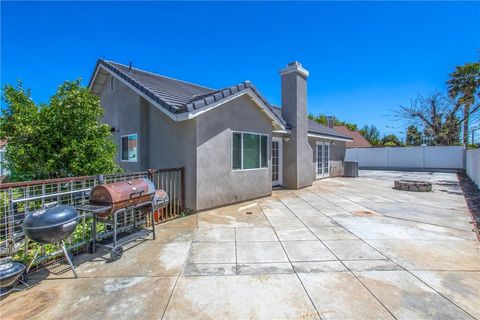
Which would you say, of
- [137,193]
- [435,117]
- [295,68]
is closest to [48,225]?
[137,193]

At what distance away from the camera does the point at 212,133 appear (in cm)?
743

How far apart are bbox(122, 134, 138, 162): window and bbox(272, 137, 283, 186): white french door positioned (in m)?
6.35

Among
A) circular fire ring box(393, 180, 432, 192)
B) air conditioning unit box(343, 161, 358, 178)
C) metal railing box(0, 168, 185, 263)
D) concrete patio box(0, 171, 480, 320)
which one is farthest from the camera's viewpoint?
air conditioning unit box(343, 161, 358, 178)

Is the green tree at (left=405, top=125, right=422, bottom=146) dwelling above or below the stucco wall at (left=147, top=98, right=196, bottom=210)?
above

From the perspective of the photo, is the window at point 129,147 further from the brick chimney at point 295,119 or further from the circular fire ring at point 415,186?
the circular fire ring at point 415,186

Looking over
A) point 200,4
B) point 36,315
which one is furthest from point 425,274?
point 200,4

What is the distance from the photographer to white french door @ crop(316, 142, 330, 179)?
50.0 ft

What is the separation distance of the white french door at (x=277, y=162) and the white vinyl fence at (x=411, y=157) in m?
19.0

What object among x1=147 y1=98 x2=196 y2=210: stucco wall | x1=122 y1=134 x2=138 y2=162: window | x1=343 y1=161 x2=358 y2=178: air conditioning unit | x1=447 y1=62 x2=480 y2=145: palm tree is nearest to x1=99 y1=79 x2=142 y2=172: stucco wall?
x1=122 y1=134 x2=138 y2=162: window

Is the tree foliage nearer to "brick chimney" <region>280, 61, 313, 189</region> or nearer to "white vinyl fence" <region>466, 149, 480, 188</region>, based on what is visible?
"white vinyl fence" <region>466, 149, 480, 188</region>

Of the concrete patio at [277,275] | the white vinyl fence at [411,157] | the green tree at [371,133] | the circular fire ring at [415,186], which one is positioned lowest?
the concrete patio at [277,275]

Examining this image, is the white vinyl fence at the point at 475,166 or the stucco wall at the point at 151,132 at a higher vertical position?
the stucco wall at the point at 151,132

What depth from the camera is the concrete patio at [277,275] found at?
9.02 ft

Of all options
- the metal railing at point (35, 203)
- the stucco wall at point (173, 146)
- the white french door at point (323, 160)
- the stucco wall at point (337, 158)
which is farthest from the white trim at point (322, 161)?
the metal railing at point (35, 203)
